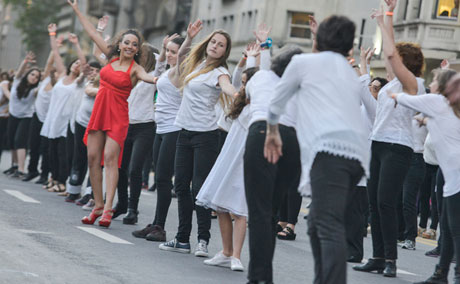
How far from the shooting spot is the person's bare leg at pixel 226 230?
8.97 meters

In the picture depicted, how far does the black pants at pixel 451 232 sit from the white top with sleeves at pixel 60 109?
8.60 metres

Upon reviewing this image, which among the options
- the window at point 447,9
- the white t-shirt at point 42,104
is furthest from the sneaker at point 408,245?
the window at point 447,9

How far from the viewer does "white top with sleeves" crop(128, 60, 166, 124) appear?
11734 millimetres

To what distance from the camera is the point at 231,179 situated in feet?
29.0

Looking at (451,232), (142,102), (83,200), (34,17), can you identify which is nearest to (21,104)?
(83,200)

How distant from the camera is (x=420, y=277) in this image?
9.73m

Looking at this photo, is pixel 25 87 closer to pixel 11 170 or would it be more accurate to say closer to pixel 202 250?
pixel 11 170

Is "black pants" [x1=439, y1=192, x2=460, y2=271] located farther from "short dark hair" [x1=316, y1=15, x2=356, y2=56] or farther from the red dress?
the red dress

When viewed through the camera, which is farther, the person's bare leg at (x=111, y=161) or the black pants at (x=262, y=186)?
the person's bare leg at (x=111, y=161)

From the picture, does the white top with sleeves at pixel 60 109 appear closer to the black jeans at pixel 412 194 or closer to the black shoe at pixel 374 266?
the black jeans at pixel 412 194

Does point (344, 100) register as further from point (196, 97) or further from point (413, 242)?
point (413, 242)

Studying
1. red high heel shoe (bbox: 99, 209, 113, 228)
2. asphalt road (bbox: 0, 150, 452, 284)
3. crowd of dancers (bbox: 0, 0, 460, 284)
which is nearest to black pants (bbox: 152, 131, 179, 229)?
crowd of dancers (bbox: 0, 0, 460, 284)

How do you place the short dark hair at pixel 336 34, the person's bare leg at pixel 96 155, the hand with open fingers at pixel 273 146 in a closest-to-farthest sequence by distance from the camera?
the short dark hair at pixel 336 34
the hand with open fingers at pixel 273 146
the person's bare leg at pixel 96 155

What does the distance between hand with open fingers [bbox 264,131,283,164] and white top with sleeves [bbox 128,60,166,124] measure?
4836 mm
